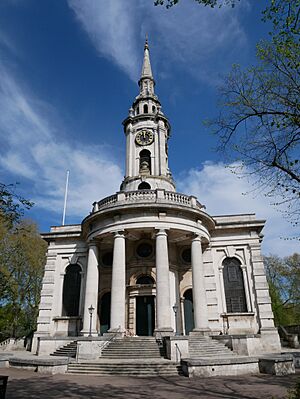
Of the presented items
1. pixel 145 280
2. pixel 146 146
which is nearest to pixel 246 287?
pixel 145 280

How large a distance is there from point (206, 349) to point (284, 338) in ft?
51.9

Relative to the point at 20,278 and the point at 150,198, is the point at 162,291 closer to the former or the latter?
the point at 150,198

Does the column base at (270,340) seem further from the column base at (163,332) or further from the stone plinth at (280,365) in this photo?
the stone plinth at (280,365)

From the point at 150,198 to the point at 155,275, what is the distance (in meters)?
5.84

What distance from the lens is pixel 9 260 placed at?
32.4 m

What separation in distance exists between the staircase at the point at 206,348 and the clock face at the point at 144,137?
19135 mm

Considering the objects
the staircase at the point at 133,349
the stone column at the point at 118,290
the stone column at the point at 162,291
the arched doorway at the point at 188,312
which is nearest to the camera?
the staircase at the point at 133,349

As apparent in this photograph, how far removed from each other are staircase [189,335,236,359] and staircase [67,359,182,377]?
2.35 meters

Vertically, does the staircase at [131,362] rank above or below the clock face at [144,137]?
below

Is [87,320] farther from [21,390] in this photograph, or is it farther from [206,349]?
[21,390]

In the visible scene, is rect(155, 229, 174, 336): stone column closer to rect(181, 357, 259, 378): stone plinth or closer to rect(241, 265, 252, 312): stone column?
rect(181, 357, 259, 378): stone plinth

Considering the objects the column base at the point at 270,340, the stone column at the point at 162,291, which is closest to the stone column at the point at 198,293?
the stone column at the point at 162,291

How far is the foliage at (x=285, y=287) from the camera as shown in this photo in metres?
41.3

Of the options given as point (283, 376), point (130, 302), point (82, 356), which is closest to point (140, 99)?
point (130, 302)
